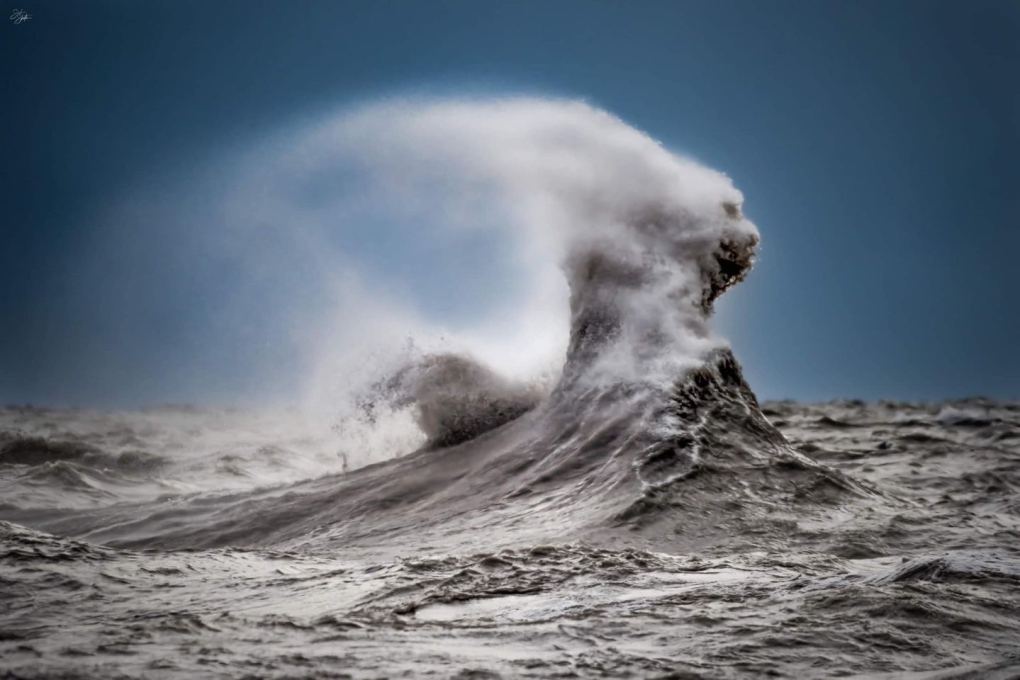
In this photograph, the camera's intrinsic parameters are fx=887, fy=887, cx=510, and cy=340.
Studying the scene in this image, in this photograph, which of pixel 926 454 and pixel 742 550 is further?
pixel 926 454

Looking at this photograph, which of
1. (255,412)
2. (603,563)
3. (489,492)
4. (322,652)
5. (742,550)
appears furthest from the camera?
(255,412)

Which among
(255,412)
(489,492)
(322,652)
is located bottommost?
(322,652)

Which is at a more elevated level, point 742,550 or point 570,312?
point 570,312

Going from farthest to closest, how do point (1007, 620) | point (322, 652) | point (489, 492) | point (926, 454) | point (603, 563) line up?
point (926, 454), point (489, 492), point (603, 563), point (1007, 620), point (322, 652)

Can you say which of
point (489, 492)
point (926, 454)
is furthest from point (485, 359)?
point (926, 454)

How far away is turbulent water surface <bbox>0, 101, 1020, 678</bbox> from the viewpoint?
135 inches

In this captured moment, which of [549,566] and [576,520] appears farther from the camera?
[576,520]

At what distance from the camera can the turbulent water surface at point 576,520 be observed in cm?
344

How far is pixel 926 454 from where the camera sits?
33.6 ft

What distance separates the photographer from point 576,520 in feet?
20.4

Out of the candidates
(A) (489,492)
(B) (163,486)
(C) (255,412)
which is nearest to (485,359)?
(A) (489,492)

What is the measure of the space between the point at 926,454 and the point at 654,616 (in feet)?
24.8

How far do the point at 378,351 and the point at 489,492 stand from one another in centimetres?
408

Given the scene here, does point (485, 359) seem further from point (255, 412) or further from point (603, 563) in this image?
point (255, 412)
